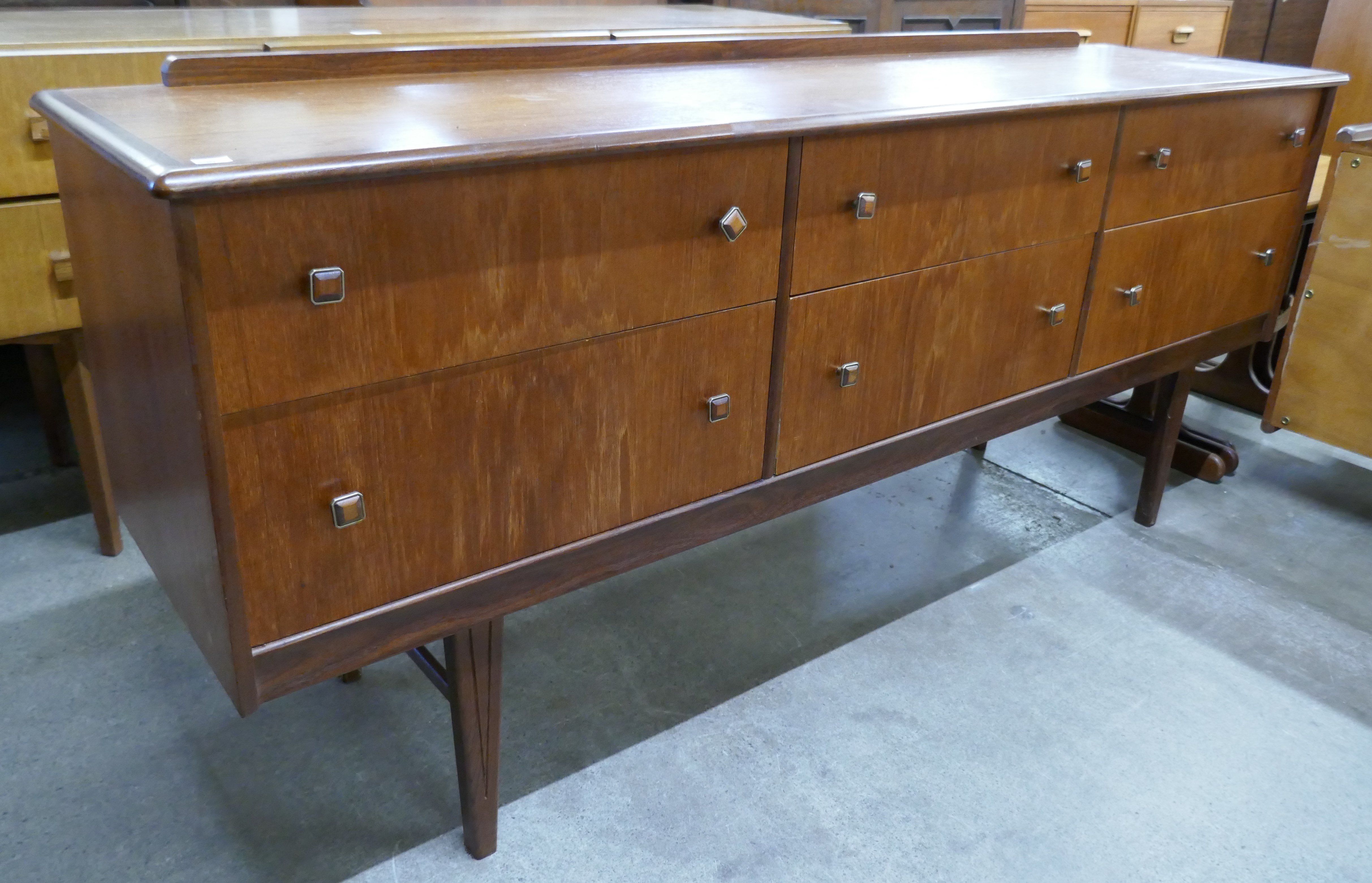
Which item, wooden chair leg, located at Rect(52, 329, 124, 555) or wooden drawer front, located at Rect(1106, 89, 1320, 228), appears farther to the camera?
wooden chair leg, located at Rect(52, 329, 124, 555)

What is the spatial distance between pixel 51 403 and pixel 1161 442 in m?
2.42

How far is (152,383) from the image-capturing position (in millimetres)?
1097

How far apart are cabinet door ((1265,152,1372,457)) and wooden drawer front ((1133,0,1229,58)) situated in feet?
4.78

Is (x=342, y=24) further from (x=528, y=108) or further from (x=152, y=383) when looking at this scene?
(x=152, y=383)

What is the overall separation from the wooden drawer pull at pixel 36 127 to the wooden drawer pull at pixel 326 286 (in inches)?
39.6

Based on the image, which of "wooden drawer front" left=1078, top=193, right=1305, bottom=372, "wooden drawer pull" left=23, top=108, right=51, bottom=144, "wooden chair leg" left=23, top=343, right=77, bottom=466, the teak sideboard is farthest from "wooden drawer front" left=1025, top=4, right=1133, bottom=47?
"wooden chair leg" left=23, top=343, right=77, bottom=466

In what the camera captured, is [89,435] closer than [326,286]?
No

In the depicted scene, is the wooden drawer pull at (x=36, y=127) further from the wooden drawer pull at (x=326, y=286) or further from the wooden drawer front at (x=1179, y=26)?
the wooden drawer front at (x=1179, y=26)

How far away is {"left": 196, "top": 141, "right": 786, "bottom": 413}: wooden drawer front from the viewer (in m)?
0.97

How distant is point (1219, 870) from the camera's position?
149cm

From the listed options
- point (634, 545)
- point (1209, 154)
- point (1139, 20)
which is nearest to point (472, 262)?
point (634, 545)

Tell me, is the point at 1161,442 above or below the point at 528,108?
below

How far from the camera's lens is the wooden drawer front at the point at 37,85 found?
1.66 meters

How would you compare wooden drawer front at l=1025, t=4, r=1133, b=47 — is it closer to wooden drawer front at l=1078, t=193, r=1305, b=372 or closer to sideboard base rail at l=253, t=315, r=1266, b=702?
wooden drawer front at l=1078, t=193, r=1305, b=372
